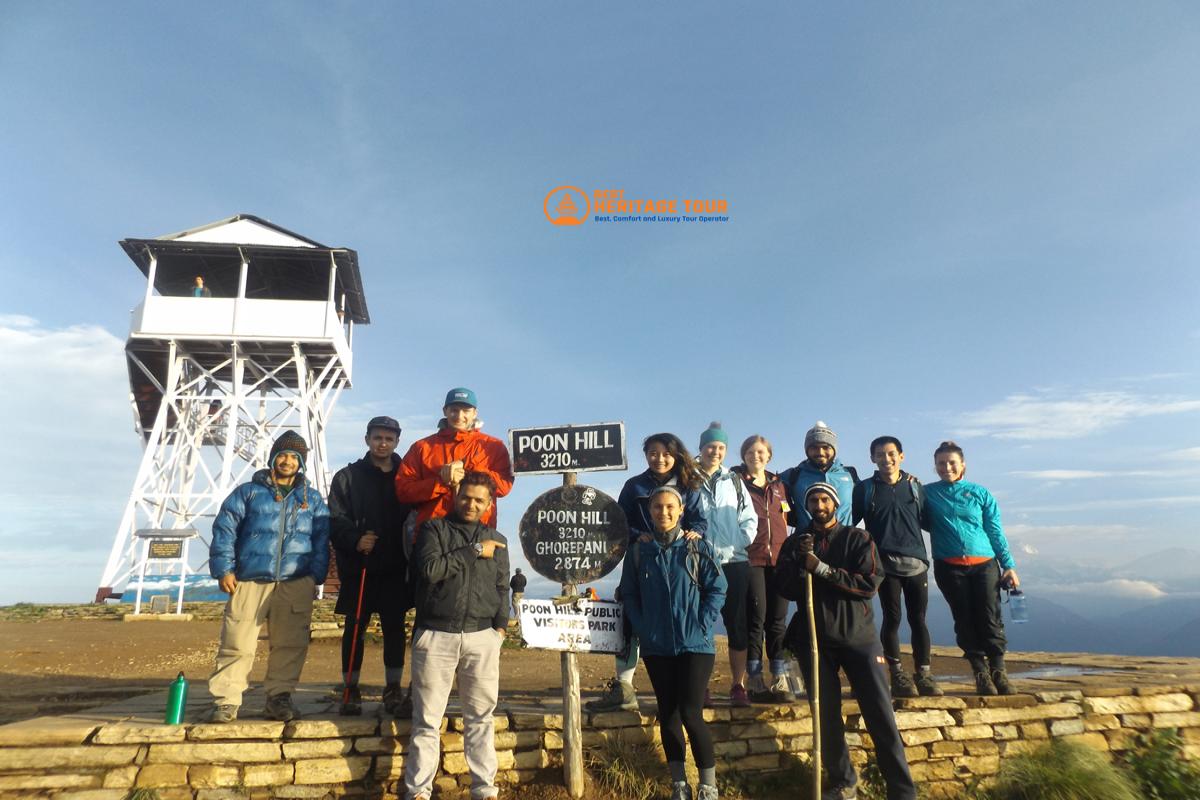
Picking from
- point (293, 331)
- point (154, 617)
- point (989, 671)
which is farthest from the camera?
point (293, 331)

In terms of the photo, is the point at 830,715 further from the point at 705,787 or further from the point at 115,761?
the point at 115,761

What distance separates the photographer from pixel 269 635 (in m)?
4.42

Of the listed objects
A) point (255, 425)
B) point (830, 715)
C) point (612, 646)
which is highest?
point (255, 425)

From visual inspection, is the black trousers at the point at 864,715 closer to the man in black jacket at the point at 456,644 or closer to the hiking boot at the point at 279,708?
the man in black jacket at the point at 456,644

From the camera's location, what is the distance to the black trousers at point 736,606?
4.93 metres

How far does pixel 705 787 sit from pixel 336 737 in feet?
8.14

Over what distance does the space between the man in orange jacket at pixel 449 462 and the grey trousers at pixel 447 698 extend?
0.86m

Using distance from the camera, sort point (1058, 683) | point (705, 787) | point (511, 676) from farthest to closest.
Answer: point (511, 676), point (1058, 683), point (705, 787)

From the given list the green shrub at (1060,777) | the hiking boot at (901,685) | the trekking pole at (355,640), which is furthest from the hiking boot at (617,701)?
the green shrub at (1060,777)

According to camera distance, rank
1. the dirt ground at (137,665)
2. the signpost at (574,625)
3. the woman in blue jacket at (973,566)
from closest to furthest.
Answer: the signpost at (574,625) → the woman in blue jacket at (973,566) → the dirt ground at (137,665)

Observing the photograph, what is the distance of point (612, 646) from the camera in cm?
450

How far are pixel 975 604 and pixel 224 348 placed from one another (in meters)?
21.0

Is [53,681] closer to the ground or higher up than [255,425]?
closer to the ground

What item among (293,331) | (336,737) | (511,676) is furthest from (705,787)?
(293,331)
